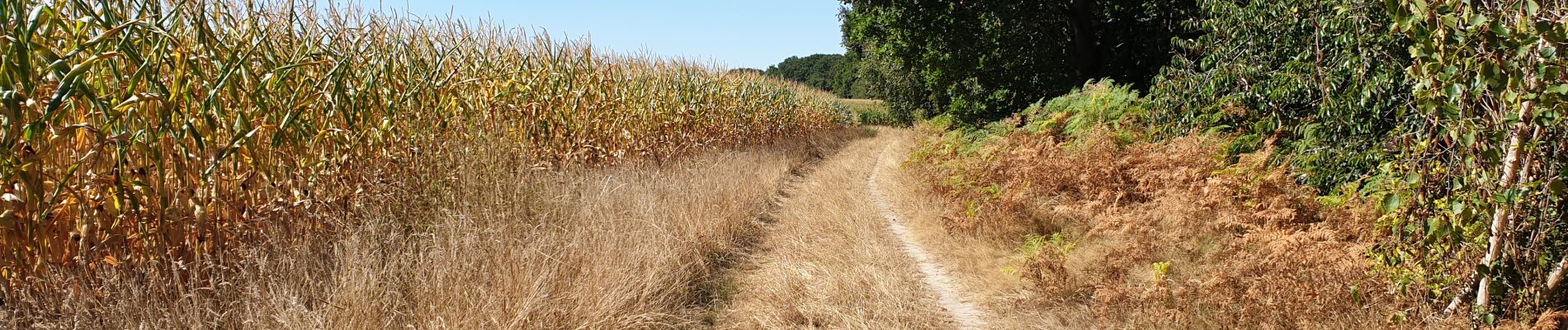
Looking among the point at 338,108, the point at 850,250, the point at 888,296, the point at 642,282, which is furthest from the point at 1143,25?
the point at 338,108

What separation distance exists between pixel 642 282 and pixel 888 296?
137 centimetres

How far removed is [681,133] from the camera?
34.0ft

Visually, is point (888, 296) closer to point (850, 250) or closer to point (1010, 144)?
point (850, 250)

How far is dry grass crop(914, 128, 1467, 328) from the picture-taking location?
3697mm

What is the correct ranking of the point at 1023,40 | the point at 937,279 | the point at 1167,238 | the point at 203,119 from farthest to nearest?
1. the point at 1023,40
2. the point at 937,279
3. the point at 1167,238
4. the point at 203,119

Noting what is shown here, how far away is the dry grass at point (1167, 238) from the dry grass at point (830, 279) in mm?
540

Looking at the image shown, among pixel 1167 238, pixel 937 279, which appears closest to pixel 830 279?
pixel 937 279

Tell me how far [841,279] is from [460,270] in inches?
86.4

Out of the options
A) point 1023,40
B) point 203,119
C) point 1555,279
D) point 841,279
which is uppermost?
point 203,119

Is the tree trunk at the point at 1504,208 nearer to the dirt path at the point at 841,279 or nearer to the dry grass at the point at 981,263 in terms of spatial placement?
the dry grass at the point at 981,263

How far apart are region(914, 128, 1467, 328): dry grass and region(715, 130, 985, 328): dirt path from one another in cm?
40

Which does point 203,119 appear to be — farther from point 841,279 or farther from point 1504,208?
point 1504,208

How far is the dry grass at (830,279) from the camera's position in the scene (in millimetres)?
4355

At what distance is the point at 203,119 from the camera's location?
3.57 m
